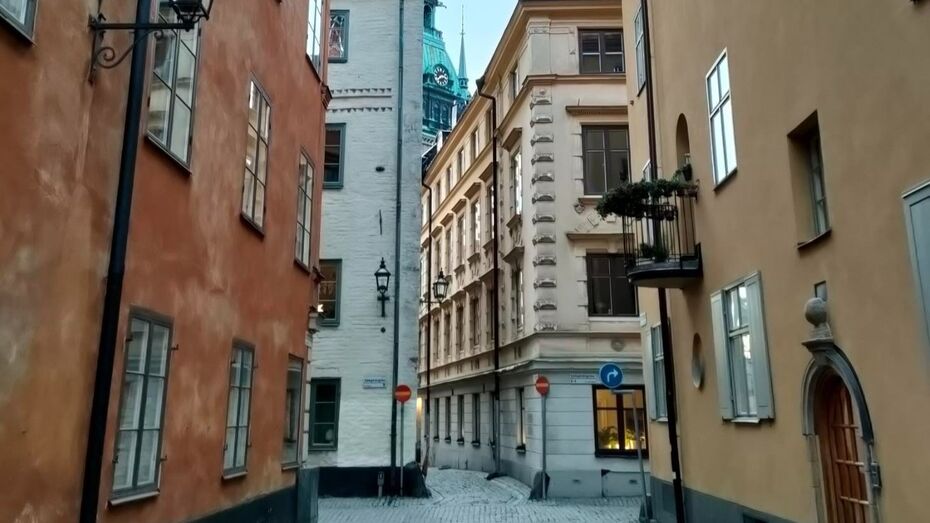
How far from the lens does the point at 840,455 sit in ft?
27.0

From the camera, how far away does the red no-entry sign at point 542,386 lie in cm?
2053

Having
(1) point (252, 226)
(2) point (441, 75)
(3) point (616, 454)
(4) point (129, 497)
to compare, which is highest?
(2) point (441, 75)

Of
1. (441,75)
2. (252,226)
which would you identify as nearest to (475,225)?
(252,226)

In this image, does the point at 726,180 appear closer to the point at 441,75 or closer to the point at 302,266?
the point at 302,266

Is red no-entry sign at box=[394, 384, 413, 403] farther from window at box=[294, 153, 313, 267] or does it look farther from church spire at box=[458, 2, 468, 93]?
church spire at box=[458, 2, 468, 93]

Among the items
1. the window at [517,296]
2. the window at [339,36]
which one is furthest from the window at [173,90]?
the window at [517,296]

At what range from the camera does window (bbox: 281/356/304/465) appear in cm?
1257

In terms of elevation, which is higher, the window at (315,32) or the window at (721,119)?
the window at (315,32)

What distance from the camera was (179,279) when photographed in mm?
7945

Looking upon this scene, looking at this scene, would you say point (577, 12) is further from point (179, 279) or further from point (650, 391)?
point (179, 279)

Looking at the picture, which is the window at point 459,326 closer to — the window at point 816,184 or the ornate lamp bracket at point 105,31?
the window at point 816,184

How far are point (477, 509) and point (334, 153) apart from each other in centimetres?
1009

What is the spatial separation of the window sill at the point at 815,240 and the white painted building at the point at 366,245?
13.1 meters

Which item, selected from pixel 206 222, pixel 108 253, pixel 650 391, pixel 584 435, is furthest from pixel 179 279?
pixel 584 435
